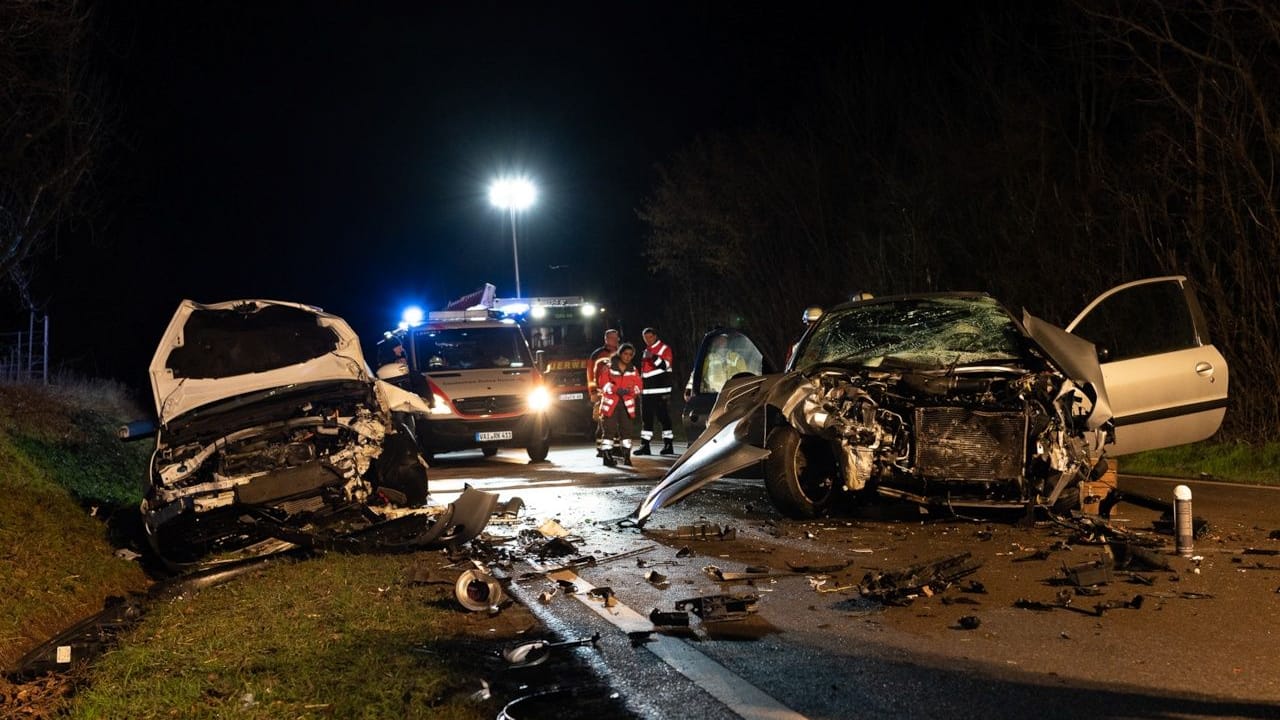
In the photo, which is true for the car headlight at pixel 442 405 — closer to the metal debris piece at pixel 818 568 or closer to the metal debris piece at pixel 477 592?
the metal debris piece at pixel 818 568

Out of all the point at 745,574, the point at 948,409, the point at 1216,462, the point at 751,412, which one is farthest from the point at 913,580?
the point at 1216,462

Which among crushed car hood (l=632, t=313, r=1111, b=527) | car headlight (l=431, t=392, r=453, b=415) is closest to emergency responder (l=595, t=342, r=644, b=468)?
car headlight (l=431, t=392, r=453, b=415)

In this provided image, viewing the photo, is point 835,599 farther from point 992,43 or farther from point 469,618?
point 992,43

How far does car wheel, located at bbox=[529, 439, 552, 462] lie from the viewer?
652 inches

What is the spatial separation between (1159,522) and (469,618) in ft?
17.3

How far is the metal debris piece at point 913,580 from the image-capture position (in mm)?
6465

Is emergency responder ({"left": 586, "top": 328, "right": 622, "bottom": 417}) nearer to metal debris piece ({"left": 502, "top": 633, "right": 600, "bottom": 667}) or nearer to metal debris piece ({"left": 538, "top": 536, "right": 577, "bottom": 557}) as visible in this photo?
metal debris piece ({"left": 538, "top": 536, "right": 577, "bottom": 557})

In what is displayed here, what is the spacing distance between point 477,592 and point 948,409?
3.90 meters

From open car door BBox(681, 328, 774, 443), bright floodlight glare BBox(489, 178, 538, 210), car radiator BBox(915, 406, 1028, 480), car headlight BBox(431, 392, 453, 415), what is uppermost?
bright floodlight glare BBox(489, 178, 538, 210)

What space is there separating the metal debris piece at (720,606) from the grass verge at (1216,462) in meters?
7.59

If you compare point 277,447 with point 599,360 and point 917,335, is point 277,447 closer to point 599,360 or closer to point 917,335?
point 917,335

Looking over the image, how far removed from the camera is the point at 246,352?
31.4 ft

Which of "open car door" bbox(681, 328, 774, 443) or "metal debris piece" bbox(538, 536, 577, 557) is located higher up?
"open car door" bbox(681, 328, 774, 443)

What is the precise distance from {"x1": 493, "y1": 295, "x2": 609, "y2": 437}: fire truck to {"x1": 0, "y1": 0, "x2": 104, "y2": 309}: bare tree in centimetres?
809
